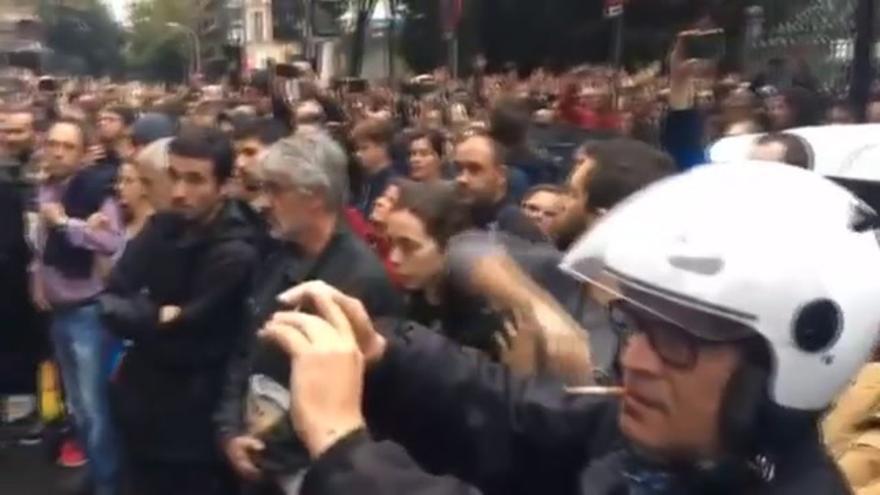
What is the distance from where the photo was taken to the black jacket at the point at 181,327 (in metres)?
5.25

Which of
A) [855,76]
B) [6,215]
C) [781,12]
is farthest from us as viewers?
[781,12]

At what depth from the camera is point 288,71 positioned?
13.0m

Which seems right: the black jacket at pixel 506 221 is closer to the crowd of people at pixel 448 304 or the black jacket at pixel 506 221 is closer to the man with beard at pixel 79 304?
the crowd of people at pixel 448 304

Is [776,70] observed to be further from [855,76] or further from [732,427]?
[732,427]

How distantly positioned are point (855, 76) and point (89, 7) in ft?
117

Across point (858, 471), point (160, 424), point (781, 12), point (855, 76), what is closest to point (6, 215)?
point (160, 424)

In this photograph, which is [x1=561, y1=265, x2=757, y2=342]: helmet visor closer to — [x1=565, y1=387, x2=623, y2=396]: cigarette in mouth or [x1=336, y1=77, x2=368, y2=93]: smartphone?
[x1=565, y1=387, x2=623, y2=396]: cigarette in mouth

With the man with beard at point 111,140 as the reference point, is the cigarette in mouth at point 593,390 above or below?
above

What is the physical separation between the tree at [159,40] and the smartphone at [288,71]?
45647 millimetres

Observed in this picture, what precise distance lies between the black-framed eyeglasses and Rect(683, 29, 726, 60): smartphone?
6.64 m

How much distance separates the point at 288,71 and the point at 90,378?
6116 millimetres

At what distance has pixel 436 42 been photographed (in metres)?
33.5

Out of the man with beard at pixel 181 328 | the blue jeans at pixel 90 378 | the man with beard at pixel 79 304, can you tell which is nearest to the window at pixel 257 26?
the man with beard at pixel 79 304

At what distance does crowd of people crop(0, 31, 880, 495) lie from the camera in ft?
6.23
